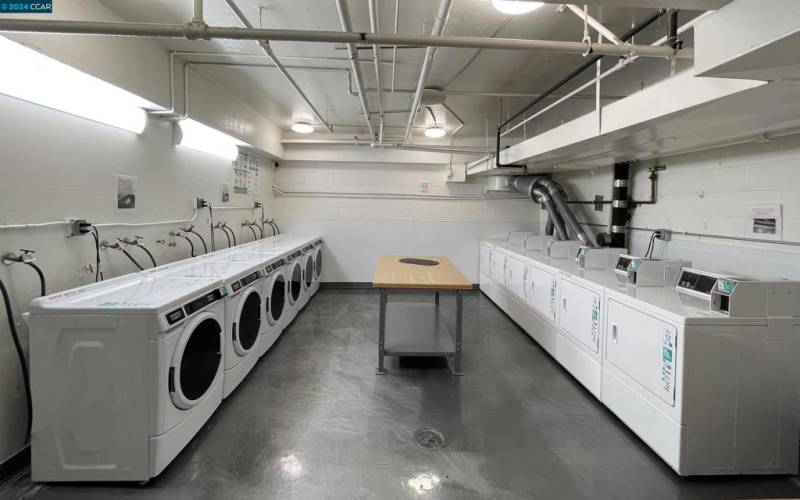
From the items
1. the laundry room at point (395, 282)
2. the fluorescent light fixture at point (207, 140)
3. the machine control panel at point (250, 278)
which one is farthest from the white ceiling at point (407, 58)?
the machine control panel at point (250, 278)

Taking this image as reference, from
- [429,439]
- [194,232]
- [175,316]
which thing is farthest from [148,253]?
[429,439]

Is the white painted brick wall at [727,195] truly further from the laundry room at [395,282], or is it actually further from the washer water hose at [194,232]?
the washer water hose at [194,232]

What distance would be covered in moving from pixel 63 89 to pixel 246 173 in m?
2.99

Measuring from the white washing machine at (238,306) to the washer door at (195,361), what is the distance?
23 centimetres

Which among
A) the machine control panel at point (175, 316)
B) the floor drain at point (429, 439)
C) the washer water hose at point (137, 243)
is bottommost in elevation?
the floor drain at point (429, 439)

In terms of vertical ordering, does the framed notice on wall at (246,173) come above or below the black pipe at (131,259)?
above

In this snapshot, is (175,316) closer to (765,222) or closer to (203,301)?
(203,301)

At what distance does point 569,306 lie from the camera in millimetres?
3312

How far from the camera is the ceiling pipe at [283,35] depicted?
5.47ft

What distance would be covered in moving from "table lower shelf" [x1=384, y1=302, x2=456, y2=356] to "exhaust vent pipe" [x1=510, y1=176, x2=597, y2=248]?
1.96 metres

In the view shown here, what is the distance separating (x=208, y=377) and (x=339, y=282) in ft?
14.1

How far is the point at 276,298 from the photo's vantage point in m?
3.85

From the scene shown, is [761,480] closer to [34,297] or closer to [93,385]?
[93,385]

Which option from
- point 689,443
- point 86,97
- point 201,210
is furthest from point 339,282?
point 689,443
